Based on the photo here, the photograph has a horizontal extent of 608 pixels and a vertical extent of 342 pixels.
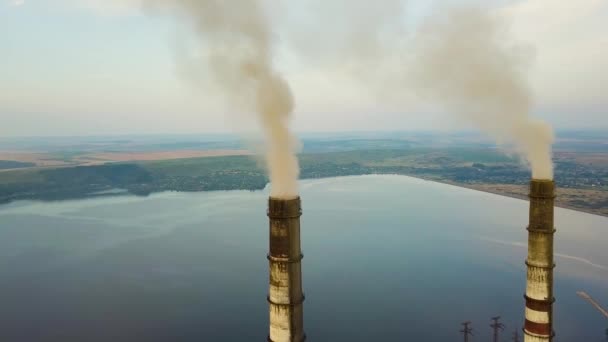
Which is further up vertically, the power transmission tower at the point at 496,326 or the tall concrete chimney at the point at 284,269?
the tall concrete chimney at the point at 284,269

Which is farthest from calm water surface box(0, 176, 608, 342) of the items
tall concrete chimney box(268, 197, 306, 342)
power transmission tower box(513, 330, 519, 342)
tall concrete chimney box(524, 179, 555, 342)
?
tall concrete chimney box(268, 197, 306, 342)

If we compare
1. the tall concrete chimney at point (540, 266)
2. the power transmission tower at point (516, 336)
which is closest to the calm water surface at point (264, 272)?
the power transmission tower at point (516, 336)

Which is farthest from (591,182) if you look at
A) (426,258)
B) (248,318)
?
(248,318)

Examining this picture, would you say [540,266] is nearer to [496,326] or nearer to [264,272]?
[496,326]

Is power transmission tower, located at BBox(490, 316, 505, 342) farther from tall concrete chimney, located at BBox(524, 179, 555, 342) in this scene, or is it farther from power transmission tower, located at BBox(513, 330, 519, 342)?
tall concrete chimney, located at BBox(524, 179, 555, 342)

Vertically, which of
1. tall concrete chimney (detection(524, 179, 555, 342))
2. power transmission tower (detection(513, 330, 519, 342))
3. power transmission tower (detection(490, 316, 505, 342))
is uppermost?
tall concrete chimney (detection(524, 179, 555, 342))

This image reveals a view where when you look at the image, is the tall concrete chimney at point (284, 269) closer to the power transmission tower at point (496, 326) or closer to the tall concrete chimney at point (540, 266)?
the tall concrete chimney at point (540, 266)
